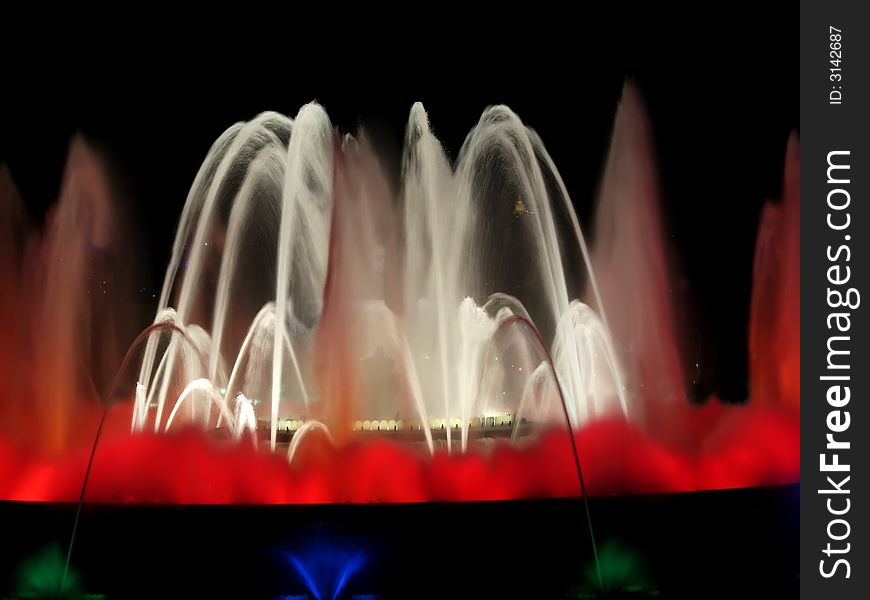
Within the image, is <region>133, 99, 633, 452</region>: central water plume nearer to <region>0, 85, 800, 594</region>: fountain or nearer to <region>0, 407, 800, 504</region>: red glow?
<region>0, 85, 800, 594</region>: fountain

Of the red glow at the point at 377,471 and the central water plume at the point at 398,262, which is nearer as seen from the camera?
the red glow at the point at 377,471

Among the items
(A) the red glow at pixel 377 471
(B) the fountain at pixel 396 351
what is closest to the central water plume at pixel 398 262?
(B) the fountain at pixel 396 351

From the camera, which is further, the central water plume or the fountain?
the central water plume

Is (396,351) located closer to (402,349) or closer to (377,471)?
(402,349)

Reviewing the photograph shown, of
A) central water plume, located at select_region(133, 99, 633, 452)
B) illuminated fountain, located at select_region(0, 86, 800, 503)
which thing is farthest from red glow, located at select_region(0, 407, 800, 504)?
central water plume, located at select_region(133, 99, 633, 452)

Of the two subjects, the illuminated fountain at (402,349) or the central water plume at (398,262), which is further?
the central water plume at (398,262)

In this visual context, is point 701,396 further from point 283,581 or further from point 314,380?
point 283,581

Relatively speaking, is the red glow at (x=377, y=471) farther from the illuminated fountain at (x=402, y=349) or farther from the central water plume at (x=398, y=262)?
the central water plume at (x=398, y=262)

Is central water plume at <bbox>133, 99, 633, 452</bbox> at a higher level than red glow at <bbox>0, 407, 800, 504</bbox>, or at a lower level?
higher

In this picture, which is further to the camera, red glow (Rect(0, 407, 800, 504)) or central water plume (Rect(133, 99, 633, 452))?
central water plume (Rect(133, 99, 633, 452))

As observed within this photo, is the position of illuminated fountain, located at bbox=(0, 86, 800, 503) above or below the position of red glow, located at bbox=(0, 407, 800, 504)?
above

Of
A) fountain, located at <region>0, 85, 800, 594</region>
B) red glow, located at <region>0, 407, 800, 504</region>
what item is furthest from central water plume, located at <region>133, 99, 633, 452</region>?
red glow, located at <region>0, 407, 800, 504</region>

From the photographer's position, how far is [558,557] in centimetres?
1247

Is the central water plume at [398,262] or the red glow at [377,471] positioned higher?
the central water plume at [398,262]
